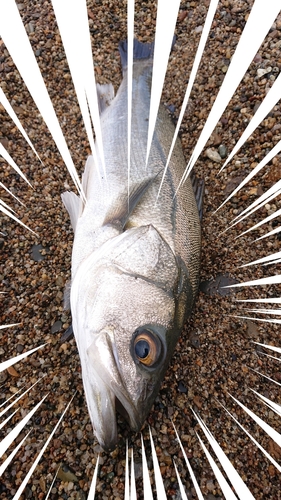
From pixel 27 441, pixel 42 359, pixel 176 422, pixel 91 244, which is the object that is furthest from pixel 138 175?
pixel 27 441

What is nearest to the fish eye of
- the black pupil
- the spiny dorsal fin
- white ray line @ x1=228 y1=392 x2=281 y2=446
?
the black pupil

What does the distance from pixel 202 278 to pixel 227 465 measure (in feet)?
4.08

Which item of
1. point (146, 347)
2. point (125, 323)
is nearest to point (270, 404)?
point (146, 347)

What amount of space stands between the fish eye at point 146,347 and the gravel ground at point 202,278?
2.58ft

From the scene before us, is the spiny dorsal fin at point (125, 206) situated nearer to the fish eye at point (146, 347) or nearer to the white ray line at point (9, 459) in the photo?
the fish eye at point (146, 347)

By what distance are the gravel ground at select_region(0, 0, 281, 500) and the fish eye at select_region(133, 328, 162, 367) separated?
0.79m

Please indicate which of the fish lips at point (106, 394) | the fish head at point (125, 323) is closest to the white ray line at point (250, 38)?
the fish head at point (125, 323)

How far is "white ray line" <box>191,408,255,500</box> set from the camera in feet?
6.70

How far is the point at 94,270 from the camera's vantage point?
201cm

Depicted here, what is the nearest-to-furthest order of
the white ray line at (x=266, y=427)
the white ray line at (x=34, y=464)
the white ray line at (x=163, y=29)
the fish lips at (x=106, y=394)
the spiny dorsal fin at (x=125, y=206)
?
the white ray line at (x=163, y=29), the fish lips at (x=106, y=394), the white ray line at (x=34, y=464), the spiny dorsal fin at (x=125, y=206), the white ray line at (x=266, y=427)

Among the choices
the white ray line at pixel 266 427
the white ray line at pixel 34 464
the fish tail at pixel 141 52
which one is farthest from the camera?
the fish tail at pixel 141 52

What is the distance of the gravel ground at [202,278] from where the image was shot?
227 centimetres

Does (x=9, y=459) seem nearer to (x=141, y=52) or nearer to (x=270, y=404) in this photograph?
(x=270, y=404)

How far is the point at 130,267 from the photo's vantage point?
2.00m
